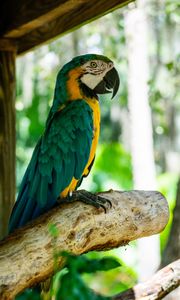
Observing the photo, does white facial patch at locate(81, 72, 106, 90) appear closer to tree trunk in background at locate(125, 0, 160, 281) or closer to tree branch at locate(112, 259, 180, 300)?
tree branch at locate(112, 259, 180, 300)

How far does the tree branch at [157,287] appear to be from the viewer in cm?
165

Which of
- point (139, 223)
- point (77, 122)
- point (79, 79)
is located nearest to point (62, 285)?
point (139, 223)

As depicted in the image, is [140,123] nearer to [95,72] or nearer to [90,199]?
[95,72]

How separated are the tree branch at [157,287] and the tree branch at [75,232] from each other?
5.7 inches

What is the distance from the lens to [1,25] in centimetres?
192

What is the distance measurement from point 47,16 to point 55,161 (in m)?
0.43

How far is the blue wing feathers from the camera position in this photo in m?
1.81

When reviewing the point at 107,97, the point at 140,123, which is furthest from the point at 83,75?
the point at 107,97

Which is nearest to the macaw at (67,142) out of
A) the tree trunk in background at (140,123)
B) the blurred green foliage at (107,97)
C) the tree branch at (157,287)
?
the tree branch at (157,287)

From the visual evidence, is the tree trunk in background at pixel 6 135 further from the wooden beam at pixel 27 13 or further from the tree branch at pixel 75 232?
the tree branch at pixel 75 232

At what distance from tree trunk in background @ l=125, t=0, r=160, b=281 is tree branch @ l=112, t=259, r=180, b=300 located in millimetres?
1697

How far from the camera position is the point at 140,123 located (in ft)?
11.3

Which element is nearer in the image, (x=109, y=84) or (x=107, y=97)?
(x=109, y=84)

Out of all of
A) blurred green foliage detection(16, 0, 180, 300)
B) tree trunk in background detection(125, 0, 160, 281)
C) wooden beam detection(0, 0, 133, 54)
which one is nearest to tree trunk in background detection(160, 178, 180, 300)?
blurred green foliage detection(16, 0, 180, 300)
